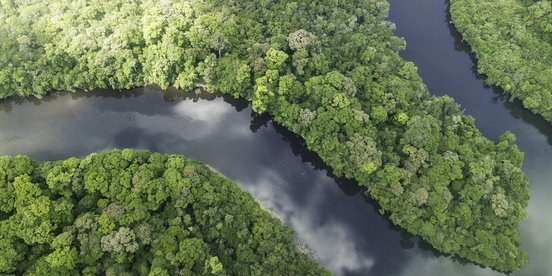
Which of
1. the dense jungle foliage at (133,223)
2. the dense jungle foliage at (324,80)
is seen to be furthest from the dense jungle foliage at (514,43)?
the dense jungle foliage at (133,223)

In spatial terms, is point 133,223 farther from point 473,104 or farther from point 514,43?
point 514,43

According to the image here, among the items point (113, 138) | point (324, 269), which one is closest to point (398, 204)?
point (324, 269)

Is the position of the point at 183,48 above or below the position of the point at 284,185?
above

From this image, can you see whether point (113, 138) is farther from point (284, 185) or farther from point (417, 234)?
point (417, 234)

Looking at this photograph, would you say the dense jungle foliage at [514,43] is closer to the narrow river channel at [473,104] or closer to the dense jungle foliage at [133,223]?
the narrow river channel at [473,104]

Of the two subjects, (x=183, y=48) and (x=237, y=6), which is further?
(x=237, y=6)

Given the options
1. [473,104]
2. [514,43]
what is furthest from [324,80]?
[514,43]
